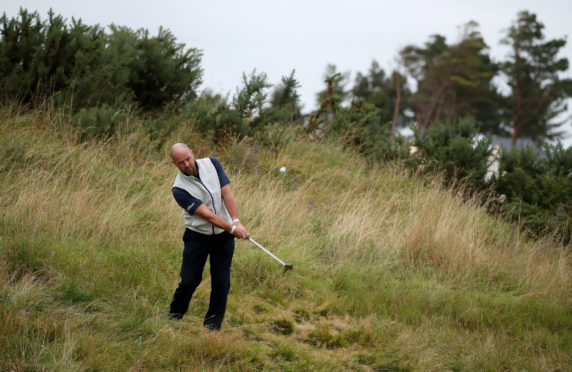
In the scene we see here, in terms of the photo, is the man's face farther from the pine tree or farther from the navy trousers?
the pine tree

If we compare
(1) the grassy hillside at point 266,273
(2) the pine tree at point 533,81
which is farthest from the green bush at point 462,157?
(2) the pine tree at point 533,81

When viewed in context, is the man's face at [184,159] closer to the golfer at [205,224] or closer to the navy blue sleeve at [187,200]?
the golfer at [205,224]

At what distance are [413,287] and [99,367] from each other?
13.3 feet

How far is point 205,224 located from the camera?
4.39m

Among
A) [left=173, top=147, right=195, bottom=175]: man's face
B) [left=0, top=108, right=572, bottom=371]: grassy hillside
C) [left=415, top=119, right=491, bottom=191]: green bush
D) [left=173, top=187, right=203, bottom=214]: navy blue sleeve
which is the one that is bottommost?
[left=0, top=108, right=572, bottom=371]: grassy hillside

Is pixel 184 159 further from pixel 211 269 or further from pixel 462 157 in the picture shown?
pixel 462 157

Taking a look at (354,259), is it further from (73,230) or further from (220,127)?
(220,127)

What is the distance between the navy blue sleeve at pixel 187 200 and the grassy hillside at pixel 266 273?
1.06 metres

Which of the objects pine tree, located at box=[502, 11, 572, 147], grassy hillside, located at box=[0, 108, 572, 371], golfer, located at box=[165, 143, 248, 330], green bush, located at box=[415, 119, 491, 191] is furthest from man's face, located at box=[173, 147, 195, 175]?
pine tree, located at box=[502, 11, 572, 147]

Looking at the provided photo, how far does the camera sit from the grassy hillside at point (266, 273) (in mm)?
4270

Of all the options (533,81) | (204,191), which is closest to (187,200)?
(204,191)

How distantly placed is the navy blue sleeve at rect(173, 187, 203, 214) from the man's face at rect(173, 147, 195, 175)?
0.60ft

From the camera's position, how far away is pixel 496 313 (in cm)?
598

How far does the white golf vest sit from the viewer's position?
14.4 ft
